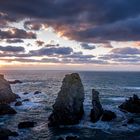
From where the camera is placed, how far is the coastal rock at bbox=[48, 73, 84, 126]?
70512mm

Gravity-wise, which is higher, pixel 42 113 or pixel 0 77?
pixel 0 77

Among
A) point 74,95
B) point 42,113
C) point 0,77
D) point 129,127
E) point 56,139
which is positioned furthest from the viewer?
point 0,77

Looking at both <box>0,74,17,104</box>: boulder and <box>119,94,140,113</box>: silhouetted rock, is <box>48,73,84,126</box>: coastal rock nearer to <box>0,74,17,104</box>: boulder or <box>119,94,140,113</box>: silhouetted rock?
<box>119,94,140,113</box>: silhouetted rock

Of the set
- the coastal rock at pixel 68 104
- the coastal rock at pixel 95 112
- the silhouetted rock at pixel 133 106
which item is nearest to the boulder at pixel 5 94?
the coastal rock at pixel 68 104

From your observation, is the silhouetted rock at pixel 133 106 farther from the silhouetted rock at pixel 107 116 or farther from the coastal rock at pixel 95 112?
the coastal rock at pixel 95 112

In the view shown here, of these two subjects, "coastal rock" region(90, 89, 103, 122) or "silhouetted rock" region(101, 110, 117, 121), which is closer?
"silhouetted rock" region(101, 110, 117, 121)

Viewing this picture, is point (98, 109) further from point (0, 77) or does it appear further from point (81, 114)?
point (0, 77)

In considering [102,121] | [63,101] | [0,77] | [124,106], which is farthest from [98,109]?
[0,77]

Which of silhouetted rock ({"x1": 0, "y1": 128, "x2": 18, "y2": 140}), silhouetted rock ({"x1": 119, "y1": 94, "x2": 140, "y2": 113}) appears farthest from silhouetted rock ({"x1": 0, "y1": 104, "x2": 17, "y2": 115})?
silhouetted rock ({"x1": 119, "y1": 94, "x2": 140, "y2": 113})

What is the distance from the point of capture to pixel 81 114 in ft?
255

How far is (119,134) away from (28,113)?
102 feet

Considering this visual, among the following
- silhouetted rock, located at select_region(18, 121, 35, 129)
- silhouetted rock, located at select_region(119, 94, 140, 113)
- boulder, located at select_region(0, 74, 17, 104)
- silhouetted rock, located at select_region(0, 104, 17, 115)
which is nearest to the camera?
silhouetted rock, located at select_region(18, 121, 35, 129)

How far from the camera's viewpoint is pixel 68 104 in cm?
7219

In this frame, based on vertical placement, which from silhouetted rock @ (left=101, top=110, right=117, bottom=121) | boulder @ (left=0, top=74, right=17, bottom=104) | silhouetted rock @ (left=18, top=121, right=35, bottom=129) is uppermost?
boulder @ (left=0, top=74, right=17, bottom=104)
